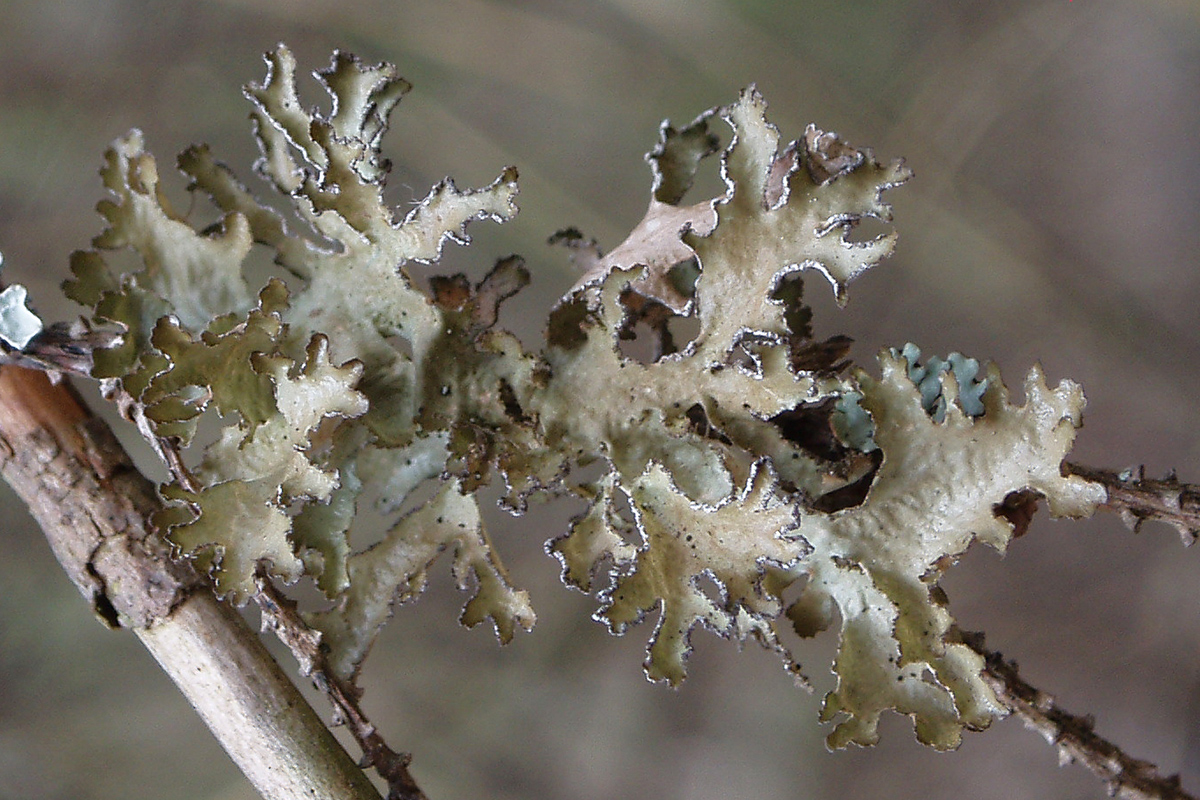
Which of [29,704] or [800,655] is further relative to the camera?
[800,655]

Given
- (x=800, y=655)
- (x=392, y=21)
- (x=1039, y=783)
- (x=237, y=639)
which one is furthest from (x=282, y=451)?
(x=1039, y=783)

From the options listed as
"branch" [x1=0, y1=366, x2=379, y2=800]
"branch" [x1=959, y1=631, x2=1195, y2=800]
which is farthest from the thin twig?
"branch" [x1=959, y1=631, x2=1195, y2=800]

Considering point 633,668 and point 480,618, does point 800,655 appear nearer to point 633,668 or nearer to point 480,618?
point 633,668

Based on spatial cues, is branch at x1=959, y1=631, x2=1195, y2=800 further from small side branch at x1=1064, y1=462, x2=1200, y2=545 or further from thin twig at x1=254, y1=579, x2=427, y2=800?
thin twig at x1=254, y1=579, x2=427, y2=800

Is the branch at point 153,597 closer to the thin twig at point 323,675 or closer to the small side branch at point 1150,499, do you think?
the thin twig at point 323,675

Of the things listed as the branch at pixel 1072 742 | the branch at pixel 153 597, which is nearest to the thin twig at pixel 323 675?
the branch at pixel 153 597
